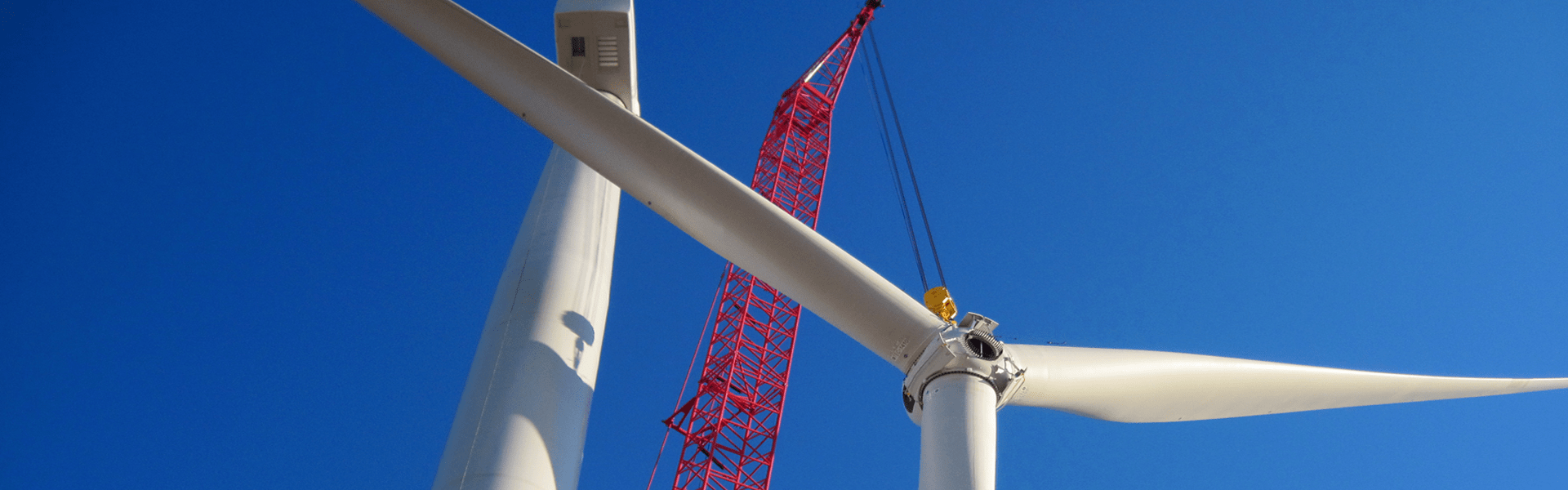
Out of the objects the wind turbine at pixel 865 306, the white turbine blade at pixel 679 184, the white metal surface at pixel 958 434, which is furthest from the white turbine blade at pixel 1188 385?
the white turbine blade at pixel 679 184

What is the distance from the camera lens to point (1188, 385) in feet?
41.2

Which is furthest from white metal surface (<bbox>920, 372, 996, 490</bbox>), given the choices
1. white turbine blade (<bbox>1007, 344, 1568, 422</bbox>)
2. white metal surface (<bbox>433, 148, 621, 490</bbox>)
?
white metal surface (<bbox>433, 148, 621, 490</bbox>)

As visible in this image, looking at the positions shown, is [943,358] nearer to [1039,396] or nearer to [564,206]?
[1039,396]

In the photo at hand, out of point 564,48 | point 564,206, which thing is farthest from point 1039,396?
point 564,48

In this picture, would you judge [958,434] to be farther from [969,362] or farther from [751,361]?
[751,361]

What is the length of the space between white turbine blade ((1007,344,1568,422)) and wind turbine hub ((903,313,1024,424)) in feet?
0.96

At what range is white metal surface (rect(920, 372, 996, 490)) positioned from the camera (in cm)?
926

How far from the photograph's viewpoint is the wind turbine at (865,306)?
10.4 meters

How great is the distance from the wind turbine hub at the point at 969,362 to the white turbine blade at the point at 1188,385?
292mm

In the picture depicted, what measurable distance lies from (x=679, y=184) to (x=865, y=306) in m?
2.32

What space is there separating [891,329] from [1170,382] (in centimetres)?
376

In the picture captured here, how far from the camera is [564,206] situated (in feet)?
47.3

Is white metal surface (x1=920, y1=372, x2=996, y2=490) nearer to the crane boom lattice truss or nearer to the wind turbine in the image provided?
the wind turbine

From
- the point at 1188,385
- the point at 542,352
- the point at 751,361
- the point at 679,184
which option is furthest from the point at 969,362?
the point at 751,361
